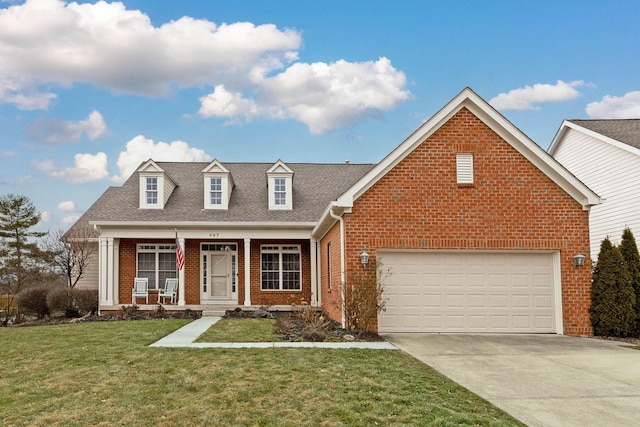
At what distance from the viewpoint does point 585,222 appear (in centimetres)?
1334

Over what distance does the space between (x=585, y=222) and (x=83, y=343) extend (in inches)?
479

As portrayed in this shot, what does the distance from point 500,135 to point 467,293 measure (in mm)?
4079

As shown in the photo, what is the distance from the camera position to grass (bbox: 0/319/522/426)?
5.90 metres

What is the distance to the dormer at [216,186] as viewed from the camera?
2091 centimetres

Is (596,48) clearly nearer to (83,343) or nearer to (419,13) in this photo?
(419,13)

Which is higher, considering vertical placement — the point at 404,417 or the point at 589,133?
the point at 589,133

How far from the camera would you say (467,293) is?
13227mm

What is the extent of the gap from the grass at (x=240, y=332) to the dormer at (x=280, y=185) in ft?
20.3

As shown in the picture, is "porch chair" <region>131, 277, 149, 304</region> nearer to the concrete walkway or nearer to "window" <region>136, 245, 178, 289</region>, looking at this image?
"window" <region>136, 245, 178, 289</region>

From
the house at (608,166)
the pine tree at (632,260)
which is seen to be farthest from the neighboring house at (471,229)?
the house at (608,166)

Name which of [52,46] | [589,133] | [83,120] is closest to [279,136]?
[83,120]

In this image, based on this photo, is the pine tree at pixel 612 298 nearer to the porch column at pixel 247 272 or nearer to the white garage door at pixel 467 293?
the white garage door at pixel 467 293

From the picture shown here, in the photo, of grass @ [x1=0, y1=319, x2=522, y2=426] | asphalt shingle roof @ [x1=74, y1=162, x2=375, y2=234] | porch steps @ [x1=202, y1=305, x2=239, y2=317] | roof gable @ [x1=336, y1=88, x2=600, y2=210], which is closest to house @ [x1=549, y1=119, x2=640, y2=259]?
roof gable @ [x1=336, y1=88, x2=600, y2=210]

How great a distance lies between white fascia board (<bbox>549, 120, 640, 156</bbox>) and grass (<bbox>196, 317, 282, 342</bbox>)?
12.7 metres
